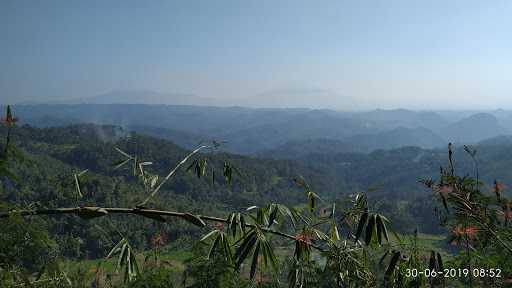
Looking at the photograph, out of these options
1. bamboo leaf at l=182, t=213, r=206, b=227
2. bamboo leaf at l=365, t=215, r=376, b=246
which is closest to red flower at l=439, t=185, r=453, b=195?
bamboo leaf at l=365, t=215, r=376, b=246

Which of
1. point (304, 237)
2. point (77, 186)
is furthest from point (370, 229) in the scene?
point (77, 186)

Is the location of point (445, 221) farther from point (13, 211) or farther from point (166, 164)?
point (166, 164)

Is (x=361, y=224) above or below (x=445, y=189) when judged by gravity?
below

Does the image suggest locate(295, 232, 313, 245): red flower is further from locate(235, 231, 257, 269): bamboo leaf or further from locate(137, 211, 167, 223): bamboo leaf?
locate(137, 211, 167, 223): bamboo leaf

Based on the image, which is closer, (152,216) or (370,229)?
(152,216)

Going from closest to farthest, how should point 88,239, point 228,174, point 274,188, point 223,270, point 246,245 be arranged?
point 246,245, point 228,174, point 223,270, point 88,239, point 274,188

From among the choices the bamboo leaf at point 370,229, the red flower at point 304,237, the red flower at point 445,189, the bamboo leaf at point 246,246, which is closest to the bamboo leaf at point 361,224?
the bamboo leaf at point 370,229

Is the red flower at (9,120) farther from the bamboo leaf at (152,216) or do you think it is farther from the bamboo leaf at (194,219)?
the bamboo leaf at (194,219)

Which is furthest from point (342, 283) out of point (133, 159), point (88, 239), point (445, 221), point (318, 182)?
point (318, 182)

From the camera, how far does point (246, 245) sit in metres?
1.99

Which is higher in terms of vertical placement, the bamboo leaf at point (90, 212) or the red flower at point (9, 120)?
the red flower at point (9, 120)

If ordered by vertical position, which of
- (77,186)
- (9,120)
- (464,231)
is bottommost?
(464,231)

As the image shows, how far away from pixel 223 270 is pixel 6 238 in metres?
10.0

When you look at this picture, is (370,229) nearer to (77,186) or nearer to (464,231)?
(464,231)
